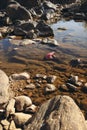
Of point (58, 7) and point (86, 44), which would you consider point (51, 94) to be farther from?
point (58, 7)

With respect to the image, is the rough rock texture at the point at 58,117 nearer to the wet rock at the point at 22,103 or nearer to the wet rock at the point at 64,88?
the wet rock at the point at 22,103

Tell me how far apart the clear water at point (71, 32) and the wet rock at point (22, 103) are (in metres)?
7.81

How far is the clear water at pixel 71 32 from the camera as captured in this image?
55.9 ft

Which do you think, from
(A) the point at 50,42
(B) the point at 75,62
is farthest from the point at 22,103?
(A) the point at 50,42

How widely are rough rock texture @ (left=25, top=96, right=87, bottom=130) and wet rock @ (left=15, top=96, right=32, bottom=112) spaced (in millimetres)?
1490

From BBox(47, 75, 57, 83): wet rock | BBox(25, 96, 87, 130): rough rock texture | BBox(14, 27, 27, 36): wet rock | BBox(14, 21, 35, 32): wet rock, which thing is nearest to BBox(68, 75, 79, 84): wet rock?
BBox(47, 75, 57, 83): wet rock

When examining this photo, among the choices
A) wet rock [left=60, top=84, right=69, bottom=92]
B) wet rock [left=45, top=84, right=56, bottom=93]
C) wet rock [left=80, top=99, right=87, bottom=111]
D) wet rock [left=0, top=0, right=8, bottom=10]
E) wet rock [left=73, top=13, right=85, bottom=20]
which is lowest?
wet rock [left=80, top=99, right=87, bottom=111]

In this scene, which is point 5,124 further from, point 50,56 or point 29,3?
point 29,3

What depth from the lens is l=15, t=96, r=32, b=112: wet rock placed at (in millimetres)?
8969

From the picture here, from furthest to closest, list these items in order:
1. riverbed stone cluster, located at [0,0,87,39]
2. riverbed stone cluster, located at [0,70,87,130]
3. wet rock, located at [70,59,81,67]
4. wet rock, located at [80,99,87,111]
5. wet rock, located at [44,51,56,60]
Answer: riverbed stone cluster, located at [0,0,87,39]
wet rock, located at [44,51,56,60]
wet rock, located at [70,59,81,67]
wet rock, located at [80,99,87,111]
riverbed stone cluster, located at [0,70,87,130]

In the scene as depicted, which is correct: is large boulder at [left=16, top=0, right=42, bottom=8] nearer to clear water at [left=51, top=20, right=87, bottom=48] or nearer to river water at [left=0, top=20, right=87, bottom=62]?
clear water at [left=51, top=20, right=87, bottom=48]

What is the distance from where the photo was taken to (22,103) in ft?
29.9

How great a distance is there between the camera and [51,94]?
10422 mm

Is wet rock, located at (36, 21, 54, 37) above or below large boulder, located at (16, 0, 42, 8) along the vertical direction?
below
